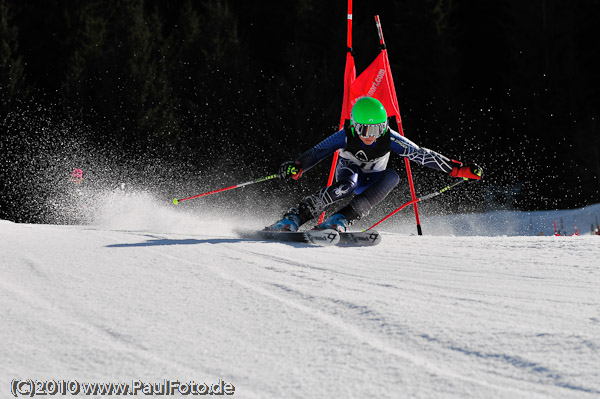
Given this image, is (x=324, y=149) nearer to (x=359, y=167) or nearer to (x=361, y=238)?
(x=359, y=167)

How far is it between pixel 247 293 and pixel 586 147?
18.1 m

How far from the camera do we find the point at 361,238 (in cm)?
473

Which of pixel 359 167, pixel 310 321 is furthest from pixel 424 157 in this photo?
pixel 310 321

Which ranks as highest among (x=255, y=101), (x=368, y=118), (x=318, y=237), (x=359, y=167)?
(x=255, y=101)

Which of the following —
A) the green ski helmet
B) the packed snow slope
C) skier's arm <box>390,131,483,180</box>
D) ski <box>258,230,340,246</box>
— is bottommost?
the packed snow slope

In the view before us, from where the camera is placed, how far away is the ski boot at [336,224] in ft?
16.4

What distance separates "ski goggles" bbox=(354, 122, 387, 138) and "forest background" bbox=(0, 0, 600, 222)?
44.3 ft

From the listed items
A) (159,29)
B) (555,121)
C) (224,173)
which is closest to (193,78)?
(159,29)

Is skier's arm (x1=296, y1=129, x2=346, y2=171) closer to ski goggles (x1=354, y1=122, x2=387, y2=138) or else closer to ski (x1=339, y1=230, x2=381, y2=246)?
ski goggles (x1=354, y1=122, x2=387, y2=138)

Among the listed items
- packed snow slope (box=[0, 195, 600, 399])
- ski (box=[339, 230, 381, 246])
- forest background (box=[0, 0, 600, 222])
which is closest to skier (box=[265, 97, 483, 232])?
ski (box=[339, 230, 381, 246])

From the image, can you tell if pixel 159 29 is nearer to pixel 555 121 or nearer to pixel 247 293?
pixel 555 121

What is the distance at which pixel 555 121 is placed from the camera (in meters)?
20.3

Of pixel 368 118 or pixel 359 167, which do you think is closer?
pixel 368 118

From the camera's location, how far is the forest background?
19422mm
